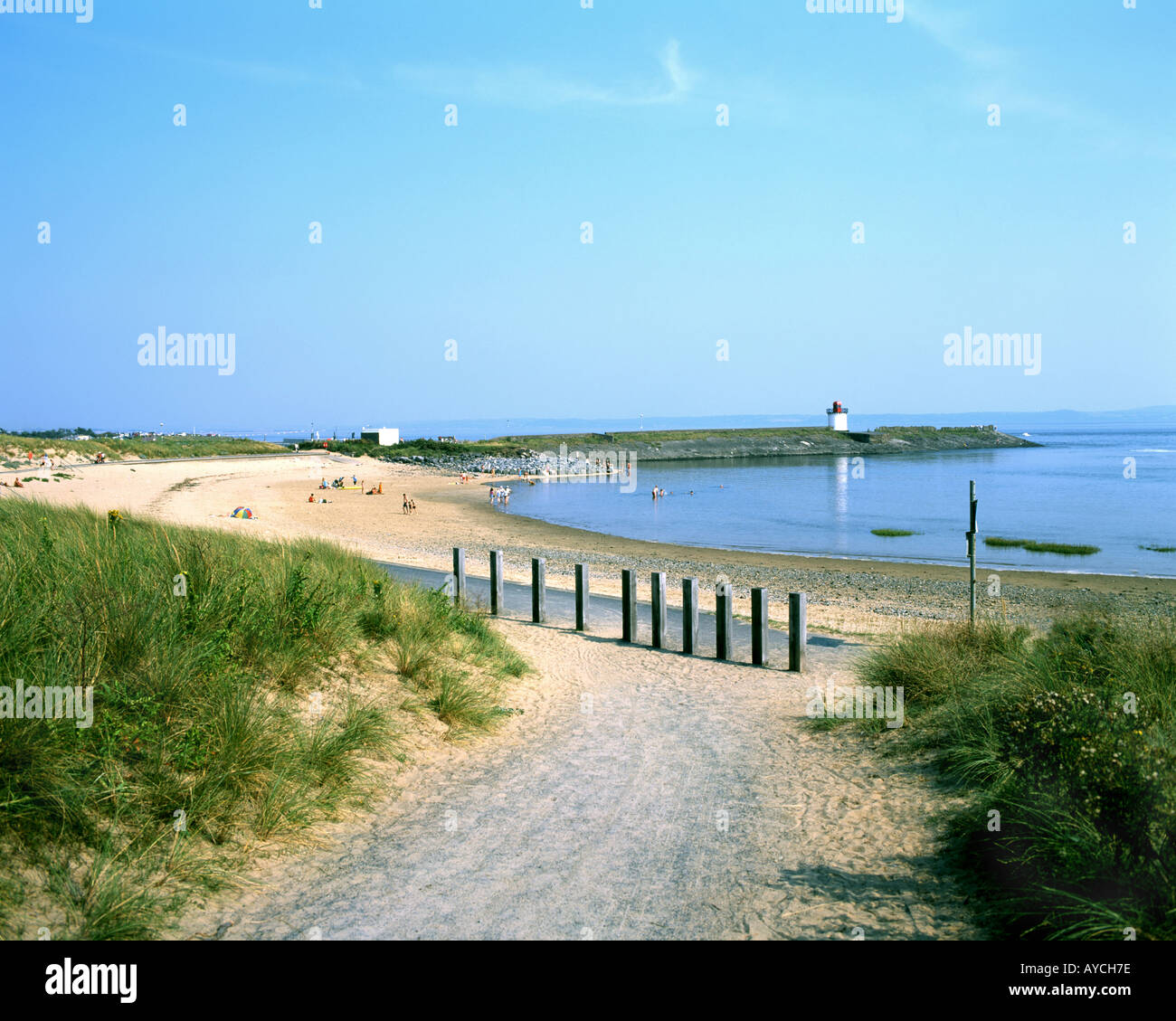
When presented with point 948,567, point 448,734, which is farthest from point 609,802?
point 948,567

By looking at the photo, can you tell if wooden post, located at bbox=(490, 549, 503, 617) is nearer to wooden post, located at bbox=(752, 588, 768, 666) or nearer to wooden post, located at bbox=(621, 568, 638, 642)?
wooden post, located at bbox=(621, 568, 638, 642)

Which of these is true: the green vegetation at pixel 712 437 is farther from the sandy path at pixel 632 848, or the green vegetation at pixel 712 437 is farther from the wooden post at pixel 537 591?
the sandy path at pixel 632 848

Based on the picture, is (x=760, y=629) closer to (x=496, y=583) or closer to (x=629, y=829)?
(x=496, y=583)

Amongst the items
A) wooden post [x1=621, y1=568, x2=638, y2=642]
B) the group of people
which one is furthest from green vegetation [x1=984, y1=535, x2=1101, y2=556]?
the group of people

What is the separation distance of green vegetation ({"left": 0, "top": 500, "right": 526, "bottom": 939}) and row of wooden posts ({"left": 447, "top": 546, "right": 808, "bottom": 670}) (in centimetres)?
319

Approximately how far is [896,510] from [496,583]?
3633 cm

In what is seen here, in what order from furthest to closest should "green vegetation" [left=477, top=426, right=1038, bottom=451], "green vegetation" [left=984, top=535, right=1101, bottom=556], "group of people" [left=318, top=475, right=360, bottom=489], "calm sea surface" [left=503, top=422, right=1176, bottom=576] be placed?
"green vegetation" [left=477, top=426, right=1038, bottom=451] → "group of people" [left=318, top=475, right=360, bottom=489] → "calm sea surface" [left=503, top=422, right=1176, bottom=576] → "green vegetation" [left=984, top=535, right=1101, bottom=556]

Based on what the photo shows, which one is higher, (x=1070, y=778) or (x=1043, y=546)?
(x=1070, y=778)

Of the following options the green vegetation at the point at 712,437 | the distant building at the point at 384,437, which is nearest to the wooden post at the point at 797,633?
the distant building at the point at 384,437

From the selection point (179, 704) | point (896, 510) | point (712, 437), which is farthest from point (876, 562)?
point (712, 437)

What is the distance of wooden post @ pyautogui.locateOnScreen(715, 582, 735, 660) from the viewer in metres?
11.6

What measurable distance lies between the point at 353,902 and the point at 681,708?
5.06 meters

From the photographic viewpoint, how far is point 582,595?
1338 centimetres

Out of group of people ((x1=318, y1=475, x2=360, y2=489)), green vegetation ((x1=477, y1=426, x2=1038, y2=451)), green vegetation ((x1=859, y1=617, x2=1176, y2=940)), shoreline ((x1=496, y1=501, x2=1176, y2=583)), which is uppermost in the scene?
green vegetation ((x1=477, y1=426, x2=1038, y2=451))
